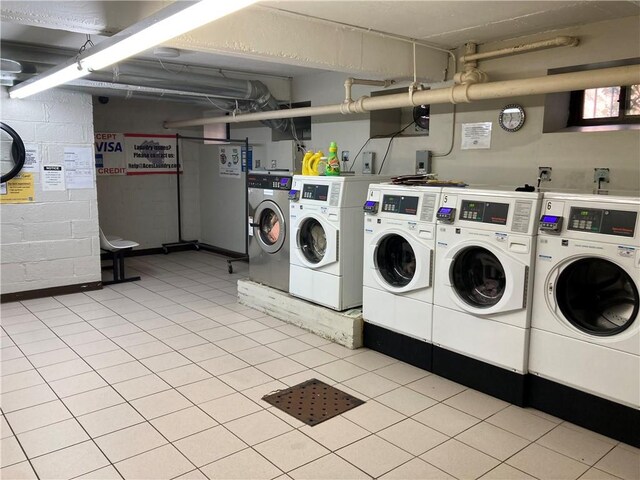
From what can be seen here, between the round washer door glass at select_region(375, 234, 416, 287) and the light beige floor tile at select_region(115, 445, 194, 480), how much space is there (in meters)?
2.02

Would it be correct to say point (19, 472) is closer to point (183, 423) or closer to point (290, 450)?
point (183, 423)

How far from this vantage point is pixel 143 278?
21.7ft

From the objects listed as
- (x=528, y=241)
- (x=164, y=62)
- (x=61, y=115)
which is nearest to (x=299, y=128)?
(x=164, y=62)

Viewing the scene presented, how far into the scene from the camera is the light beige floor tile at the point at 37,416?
2.97 m

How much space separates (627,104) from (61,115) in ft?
18.2

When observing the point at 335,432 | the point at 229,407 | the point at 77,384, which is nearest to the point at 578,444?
the point at 335,432

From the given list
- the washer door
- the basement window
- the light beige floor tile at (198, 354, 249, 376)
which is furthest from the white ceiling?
the light beige floor tile at (198, 354, 249, 376)

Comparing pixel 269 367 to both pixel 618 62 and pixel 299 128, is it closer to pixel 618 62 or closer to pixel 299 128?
pixel 618 62

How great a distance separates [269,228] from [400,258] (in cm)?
169

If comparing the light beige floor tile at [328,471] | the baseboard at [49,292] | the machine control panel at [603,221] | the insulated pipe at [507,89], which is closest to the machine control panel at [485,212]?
the machine control panel at [603,221]

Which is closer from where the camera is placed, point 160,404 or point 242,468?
point 242,468

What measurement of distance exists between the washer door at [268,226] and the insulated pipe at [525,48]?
87.5 inches

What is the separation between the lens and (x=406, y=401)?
332 centimetres

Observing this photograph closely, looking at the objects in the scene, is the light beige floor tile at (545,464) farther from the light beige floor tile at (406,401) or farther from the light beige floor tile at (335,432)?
the light beige floor tile at (335,432)
